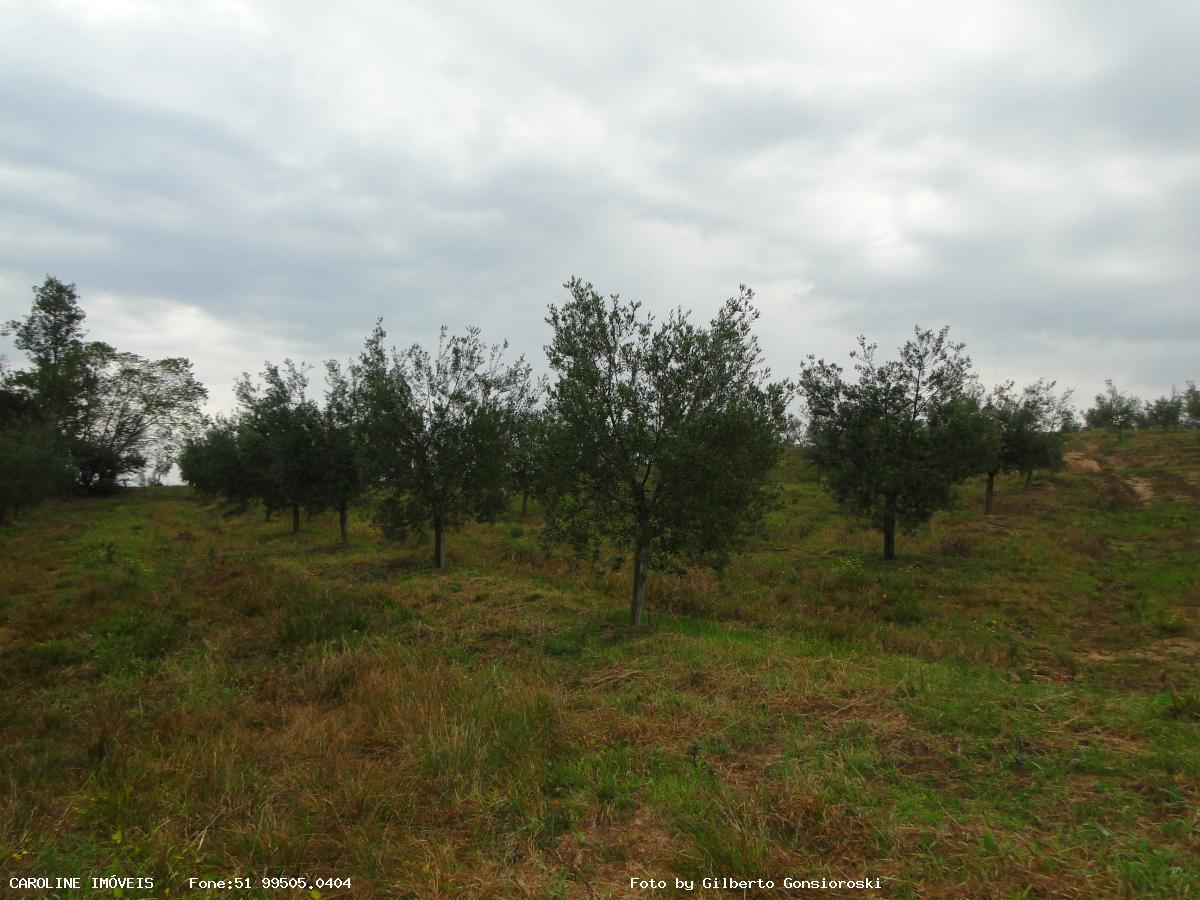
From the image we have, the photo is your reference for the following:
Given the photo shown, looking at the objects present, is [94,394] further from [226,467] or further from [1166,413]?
[1166,413]

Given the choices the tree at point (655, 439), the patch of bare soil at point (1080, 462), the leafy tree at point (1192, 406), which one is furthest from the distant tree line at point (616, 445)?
the leafy tree at point (1192, 406)

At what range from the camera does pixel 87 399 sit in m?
55.0

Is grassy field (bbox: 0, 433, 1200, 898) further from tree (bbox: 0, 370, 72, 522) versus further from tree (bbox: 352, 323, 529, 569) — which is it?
tree (bbox: 0, 370, 72, 522)

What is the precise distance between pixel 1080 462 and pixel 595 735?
53155mm

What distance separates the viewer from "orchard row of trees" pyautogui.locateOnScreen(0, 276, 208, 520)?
49.8 m

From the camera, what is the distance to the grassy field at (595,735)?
15.5 ft

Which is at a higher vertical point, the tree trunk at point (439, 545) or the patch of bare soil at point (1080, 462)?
the patch of bare soil at point (1080, 462)

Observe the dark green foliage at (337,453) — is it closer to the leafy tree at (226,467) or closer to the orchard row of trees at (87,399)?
the leafy tree at (226,467)

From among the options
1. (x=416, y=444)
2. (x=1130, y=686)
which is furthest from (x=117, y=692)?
(x=1130, y=686)

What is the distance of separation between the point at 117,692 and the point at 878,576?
18.8 metres

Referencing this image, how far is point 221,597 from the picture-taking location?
15383 millimetres

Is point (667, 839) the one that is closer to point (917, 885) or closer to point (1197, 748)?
point (917, 885)

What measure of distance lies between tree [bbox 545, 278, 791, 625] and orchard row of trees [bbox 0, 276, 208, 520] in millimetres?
44548

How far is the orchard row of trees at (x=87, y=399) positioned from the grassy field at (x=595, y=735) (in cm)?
4130
